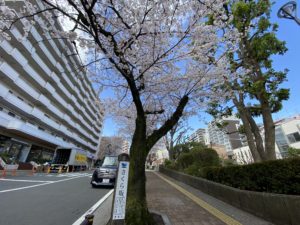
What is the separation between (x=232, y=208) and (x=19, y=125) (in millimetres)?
22134

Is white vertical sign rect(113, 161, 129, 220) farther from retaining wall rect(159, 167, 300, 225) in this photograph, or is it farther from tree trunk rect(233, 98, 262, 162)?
tree trunk rect(233, 98, 262, 162)

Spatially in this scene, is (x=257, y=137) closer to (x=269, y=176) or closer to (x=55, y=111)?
(x=269, y=176)

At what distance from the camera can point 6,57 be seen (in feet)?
64.0

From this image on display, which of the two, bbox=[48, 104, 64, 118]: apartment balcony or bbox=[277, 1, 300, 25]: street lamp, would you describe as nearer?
bbox=[277, 1, 300, 25]: street lamp

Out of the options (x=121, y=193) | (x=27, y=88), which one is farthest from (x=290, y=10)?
(x=27, y=88)

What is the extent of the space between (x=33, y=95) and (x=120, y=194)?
26.2m

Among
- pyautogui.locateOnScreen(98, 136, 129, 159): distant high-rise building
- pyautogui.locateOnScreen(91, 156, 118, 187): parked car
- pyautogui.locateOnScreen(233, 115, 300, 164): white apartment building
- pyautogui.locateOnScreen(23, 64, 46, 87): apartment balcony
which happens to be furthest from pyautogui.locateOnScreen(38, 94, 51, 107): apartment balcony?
pyautogui.locateOnScreen(98, 136, 129, 159): distant high-rise building

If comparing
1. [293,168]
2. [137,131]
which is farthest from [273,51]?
[137,131]

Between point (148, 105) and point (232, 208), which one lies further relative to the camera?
point (148, 105)

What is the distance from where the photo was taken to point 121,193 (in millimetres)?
3008

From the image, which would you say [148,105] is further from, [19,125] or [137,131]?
[19,125]

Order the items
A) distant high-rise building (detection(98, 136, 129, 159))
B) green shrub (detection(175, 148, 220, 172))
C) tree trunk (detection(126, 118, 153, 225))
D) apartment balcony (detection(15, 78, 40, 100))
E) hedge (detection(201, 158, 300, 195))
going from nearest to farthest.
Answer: tree trunk (detection(126, 118, 153, 225)) → hedge (detection(201, 158, 300, 195)) → green shrub (detection(175, 148, 220, 172)) → apartment balcony (detection(15, 78, 40, 100)) → distant high-rise building (detection(98, 136, 129, 159))

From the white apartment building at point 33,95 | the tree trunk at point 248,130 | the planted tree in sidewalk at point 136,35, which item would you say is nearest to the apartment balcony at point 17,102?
the white apartment building at point 33,95

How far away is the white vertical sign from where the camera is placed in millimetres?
2890
